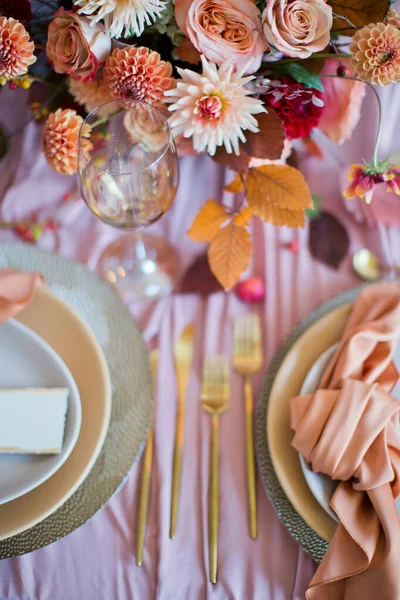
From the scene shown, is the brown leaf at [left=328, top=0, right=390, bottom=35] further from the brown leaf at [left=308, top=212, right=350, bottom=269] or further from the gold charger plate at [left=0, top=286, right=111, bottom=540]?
the gold charger plate at [left=0, top=286, right=111, bottom=540]

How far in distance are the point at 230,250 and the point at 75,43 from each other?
0.23 metres

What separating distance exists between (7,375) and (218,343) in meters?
0.24

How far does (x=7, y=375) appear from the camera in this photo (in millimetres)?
508

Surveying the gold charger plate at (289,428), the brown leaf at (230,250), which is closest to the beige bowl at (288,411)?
the gold charger plate at (289,428)

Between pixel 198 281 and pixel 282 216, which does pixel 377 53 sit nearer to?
pixel 282 216

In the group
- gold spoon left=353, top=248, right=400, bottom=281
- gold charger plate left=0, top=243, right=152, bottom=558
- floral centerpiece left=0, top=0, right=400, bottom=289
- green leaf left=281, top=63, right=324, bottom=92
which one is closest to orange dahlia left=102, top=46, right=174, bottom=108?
floral centerpiece left=0, top=0, right=400, bottom=289

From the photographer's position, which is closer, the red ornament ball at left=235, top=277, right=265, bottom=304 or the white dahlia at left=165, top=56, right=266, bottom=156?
the white dahlia at left=165, top=56, right=266, bottom=156

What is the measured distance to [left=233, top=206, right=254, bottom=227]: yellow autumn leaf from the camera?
532mm

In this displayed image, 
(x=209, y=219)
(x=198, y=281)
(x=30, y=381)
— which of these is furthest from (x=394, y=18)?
(x=30, y=381)

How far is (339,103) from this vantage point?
1.86 ft

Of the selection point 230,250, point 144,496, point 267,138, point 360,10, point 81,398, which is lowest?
point 144,496

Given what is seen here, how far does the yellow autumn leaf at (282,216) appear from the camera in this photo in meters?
0.51

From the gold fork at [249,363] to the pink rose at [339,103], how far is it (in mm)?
229

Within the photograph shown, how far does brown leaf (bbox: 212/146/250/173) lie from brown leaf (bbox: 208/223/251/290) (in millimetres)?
58
